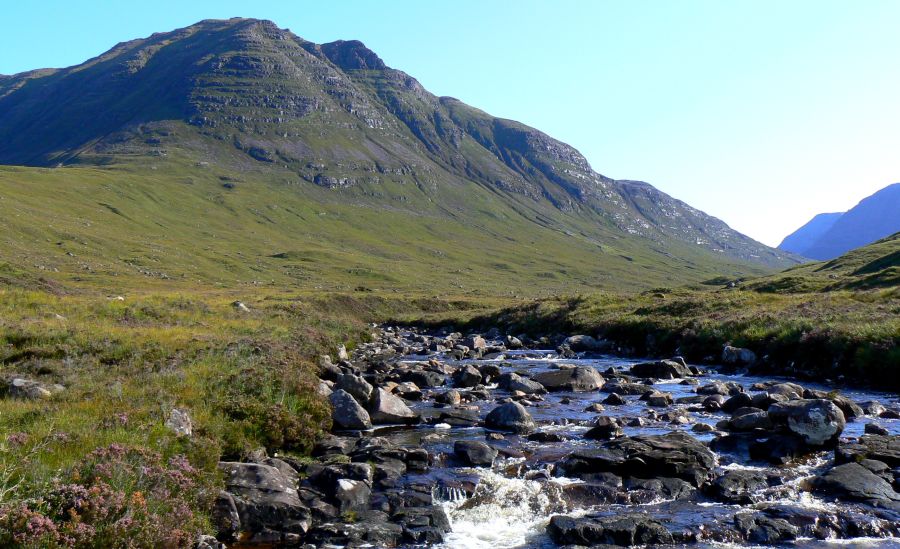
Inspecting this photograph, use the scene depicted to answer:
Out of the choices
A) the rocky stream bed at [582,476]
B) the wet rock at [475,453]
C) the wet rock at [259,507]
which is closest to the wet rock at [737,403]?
the rocky stream bed at [582,476]

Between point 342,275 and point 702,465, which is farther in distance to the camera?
point 342,275

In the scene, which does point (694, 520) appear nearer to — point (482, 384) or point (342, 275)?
point (482, 384)

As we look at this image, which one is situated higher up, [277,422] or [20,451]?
[20,451]

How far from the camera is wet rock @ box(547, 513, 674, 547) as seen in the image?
11375mm

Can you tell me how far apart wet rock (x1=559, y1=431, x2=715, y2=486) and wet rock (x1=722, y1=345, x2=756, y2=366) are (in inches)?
765

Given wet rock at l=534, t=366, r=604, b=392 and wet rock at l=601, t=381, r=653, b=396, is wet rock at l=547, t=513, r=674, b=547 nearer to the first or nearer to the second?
wet rock at l=601, t=381, r=653, b=396

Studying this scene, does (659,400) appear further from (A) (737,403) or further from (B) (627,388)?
(B) (627,388)

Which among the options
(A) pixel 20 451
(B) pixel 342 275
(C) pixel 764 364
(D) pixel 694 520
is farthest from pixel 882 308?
(B) pixel 342 275

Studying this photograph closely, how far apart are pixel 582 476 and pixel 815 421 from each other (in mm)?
7542

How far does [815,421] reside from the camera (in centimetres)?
1664

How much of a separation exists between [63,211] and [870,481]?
190437 millimetres

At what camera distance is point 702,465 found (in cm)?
1505

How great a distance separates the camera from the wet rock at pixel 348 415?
19.1m

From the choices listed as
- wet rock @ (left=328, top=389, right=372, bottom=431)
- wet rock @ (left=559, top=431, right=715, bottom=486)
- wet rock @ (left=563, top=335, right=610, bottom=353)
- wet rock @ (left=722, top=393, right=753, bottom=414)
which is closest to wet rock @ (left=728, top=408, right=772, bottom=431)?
wet rock @ (left=722, top=393, right=753, bottom=414)
